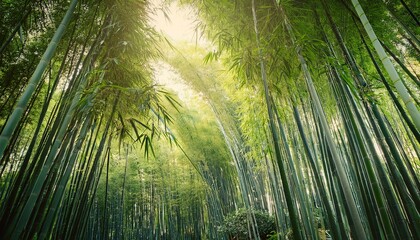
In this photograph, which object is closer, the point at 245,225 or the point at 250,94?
the point at 250,94

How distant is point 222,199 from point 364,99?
5556mm

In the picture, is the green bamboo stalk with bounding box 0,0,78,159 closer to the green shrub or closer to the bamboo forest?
the bamboo forest

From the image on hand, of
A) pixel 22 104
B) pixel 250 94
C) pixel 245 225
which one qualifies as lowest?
pixel 245 225

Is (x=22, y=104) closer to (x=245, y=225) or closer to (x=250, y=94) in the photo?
(x=250, y=94)

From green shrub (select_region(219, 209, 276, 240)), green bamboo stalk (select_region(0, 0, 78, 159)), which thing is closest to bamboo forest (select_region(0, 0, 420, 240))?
green bamboo stalk (select_region(0, 0, 78, 159))

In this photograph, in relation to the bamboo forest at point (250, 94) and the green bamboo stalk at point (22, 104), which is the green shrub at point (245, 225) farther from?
the green bamboo stalk at point (22, 104)

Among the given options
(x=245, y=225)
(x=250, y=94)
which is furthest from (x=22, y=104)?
(x=245, y=225)

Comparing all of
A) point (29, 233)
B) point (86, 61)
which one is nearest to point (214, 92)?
point (86, 61)

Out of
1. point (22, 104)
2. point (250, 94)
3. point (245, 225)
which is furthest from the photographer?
point (245, 225)

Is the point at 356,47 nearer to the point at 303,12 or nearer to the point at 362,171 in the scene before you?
the point at 303,12

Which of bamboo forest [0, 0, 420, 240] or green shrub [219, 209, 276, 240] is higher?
bamboo forest [0, 0, 420, 240]

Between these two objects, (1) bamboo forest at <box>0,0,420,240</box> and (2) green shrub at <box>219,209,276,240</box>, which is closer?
(1) bamboo forest at <box>0,0,420,240</box>

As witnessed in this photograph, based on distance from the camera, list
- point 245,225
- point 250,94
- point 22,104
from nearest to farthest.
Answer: point 22,104 < point 250,94 < point 245,225

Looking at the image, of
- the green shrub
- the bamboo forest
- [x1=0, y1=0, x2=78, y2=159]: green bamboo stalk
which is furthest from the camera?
the green shrub
